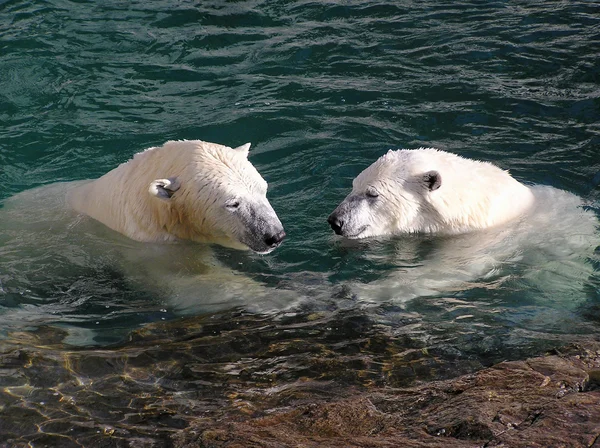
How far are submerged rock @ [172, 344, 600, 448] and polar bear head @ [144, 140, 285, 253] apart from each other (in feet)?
6.84

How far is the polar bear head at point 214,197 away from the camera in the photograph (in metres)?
6.22

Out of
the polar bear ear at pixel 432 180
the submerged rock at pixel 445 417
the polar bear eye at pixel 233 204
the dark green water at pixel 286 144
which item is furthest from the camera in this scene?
the polar bear ear at pixel 432 180

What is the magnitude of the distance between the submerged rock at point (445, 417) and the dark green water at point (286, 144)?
0.36 metres

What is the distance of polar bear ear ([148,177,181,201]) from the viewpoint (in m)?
6.16

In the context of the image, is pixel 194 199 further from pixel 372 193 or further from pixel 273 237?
pixel 372 193

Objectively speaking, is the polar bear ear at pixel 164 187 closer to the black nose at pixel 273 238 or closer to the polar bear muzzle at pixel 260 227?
the polar bear muzzle at pixel 260 227

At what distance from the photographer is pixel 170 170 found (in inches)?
257

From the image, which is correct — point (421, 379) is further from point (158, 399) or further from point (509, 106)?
point (509, 106)

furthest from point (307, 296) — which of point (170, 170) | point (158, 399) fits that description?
point (158, 399)

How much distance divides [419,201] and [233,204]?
1531 millimetres

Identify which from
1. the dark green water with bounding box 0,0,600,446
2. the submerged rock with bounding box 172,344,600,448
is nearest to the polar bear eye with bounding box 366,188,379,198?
the dark green water with bounding box 0,0,600,446

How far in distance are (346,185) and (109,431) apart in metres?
4.60

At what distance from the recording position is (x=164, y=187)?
6312mm

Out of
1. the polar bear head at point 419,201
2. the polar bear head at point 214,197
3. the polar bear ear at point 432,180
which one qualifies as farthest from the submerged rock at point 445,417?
the polar bear head at point 419,201
